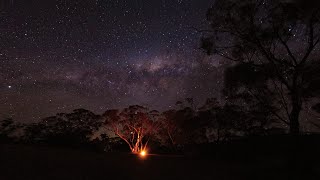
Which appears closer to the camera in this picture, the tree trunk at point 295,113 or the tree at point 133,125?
the tree trunk at point 295,113

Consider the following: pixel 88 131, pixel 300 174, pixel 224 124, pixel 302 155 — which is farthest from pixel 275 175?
pixel 88 131

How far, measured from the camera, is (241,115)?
3228 centimetres

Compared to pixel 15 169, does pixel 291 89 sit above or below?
above

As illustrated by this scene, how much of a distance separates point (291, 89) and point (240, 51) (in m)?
3.81

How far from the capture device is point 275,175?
10.4 meters

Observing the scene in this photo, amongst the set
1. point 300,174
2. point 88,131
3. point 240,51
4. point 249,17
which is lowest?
point 300,174

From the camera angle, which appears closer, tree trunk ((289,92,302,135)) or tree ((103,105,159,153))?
tree trunk ((289,92,302,135))

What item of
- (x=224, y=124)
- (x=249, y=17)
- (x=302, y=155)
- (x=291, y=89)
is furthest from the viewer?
(x=224, y=124)

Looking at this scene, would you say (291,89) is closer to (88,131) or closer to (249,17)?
(249,17)

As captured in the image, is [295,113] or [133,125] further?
[133,125]

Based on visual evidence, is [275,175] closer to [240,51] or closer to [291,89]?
[291,89]

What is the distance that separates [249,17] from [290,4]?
2019mm

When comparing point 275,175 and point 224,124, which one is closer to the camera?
point 275,175

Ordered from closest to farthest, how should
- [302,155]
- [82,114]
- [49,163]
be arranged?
[49,163]
[302,155]
[82,114]
